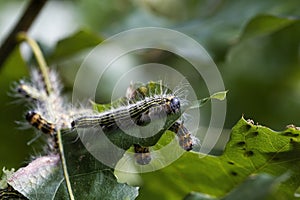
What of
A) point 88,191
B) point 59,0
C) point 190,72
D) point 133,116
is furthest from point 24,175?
point 59,0

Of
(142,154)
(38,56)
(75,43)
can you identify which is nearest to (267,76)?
(75,43)

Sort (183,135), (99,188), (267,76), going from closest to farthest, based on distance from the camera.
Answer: (99,188)
(183,135)
(267,76)

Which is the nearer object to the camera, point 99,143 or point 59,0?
point 99,143

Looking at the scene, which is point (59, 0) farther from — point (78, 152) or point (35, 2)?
point (78, 152)

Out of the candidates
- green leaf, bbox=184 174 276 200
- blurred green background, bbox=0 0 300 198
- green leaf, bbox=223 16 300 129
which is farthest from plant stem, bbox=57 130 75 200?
green leaf, bbox=223 16 300 129

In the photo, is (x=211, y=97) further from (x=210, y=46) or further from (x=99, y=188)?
(x=210, y=46)

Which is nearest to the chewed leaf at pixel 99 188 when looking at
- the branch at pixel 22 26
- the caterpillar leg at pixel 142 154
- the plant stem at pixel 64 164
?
the plant stem at pixel 64 164
